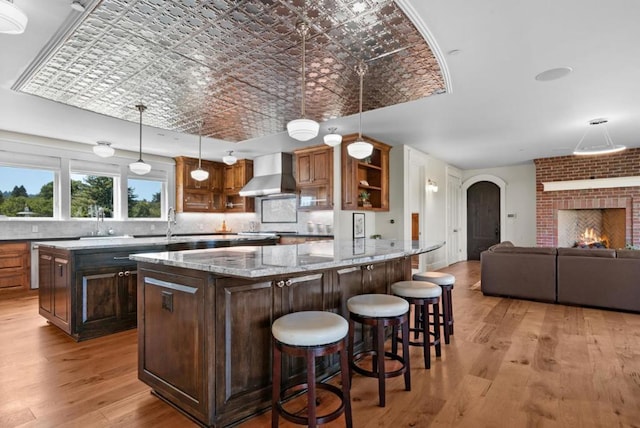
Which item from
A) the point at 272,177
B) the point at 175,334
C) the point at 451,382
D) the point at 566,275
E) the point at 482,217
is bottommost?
the point at 451,382

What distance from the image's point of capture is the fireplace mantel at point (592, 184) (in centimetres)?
657

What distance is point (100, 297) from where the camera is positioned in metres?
3.25

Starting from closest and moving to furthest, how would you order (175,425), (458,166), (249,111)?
(175,425), (249,111), (458,166)

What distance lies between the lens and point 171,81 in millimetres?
3188

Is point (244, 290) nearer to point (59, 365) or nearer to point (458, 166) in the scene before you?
point (59, 365)

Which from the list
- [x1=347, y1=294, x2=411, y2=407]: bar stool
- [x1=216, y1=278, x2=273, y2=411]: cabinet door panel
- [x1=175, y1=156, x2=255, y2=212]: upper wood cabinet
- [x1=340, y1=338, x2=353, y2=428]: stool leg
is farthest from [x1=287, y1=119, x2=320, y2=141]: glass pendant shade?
[x1=175, y1=156, x2=255, y2=212]: upper wood cabinet

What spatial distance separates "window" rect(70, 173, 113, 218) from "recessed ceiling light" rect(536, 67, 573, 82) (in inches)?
275

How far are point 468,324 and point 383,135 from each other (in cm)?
309

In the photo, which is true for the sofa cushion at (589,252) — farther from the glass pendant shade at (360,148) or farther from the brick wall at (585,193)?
the brick wall at (585,193)

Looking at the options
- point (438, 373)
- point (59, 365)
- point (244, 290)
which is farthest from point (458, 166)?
point (59, 365)

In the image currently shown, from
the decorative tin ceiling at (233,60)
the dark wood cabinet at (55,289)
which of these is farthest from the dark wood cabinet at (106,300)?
the decorative tin ceiling at (233,60)

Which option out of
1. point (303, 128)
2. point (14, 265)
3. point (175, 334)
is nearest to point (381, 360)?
point (175, 334)

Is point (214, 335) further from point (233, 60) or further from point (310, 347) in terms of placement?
point (233, 60)

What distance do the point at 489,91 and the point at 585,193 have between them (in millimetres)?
5303
